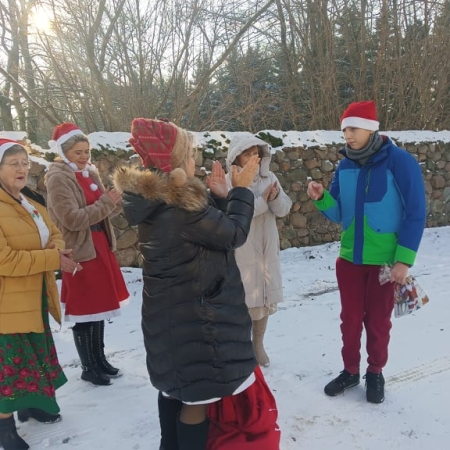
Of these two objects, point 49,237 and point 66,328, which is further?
point 66,328

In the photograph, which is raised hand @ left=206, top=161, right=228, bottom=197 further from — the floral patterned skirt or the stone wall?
the stone wall

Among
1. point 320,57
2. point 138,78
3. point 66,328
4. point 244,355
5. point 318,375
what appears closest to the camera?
point 244,355

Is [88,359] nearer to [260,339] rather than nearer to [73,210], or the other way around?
[73,210]

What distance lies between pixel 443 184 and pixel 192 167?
875 centimetres

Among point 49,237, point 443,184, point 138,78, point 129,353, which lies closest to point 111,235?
point 49,237

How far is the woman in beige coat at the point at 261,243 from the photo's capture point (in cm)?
322

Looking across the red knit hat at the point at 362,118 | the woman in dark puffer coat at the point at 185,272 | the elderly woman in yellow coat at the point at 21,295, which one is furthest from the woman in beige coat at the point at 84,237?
the red knit hat at the point at 362,118

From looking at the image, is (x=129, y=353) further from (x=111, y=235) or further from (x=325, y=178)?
(x=325, y=178)

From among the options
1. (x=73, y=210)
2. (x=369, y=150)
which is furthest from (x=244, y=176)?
(x=73, y=210)

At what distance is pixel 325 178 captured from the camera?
312 inches

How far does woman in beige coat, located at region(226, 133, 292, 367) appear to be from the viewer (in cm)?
322

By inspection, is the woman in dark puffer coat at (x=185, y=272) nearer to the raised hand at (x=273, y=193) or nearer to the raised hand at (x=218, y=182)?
the raised hand at (x=218, y=182)

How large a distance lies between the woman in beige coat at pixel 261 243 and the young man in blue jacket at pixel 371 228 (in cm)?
34

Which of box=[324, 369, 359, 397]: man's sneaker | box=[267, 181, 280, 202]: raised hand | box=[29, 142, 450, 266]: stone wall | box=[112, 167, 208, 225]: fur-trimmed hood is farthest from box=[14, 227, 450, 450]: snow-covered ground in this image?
box=[29, 142, 450, 266]: stone wall
